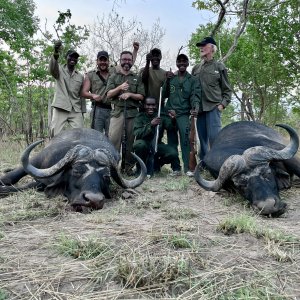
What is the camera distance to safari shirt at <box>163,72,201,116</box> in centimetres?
696

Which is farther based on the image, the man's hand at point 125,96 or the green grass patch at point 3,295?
the man's hand at point 125,96

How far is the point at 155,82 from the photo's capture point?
23.8ft

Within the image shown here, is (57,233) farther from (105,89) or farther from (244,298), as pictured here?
(105,89)

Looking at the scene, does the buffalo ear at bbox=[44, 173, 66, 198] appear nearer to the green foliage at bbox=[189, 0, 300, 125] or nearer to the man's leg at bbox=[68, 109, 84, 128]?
the man's leg at bbox=[68, 109, 84, 128]

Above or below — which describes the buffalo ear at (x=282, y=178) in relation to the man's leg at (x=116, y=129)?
below

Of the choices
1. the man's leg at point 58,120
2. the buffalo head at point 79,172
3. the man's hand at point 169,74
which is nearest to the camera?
the buffalo head at point 79,172

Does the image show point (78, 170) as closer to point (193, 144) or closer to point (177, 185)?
point (177, 185)

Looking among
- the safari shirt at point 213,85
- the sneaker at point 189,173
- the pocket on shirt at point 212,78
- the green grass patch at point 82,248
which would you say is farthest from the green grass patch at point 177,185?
the green grass patch at point 82,248

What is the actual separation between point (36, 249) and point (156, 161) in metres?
4.66

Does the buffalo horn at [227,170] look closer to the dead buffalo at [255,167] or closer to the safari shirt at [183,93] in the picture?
the dead buffalo at [255,167]

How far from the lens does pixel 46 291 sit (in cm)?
229

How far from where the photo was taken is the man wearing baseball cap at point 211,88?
702 cm

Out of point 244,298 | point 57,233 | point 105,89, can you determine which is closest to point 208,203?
point 57,233

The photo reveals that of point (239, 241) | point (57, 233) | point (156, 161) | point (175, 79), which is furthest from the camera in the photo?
point (156, 161)
